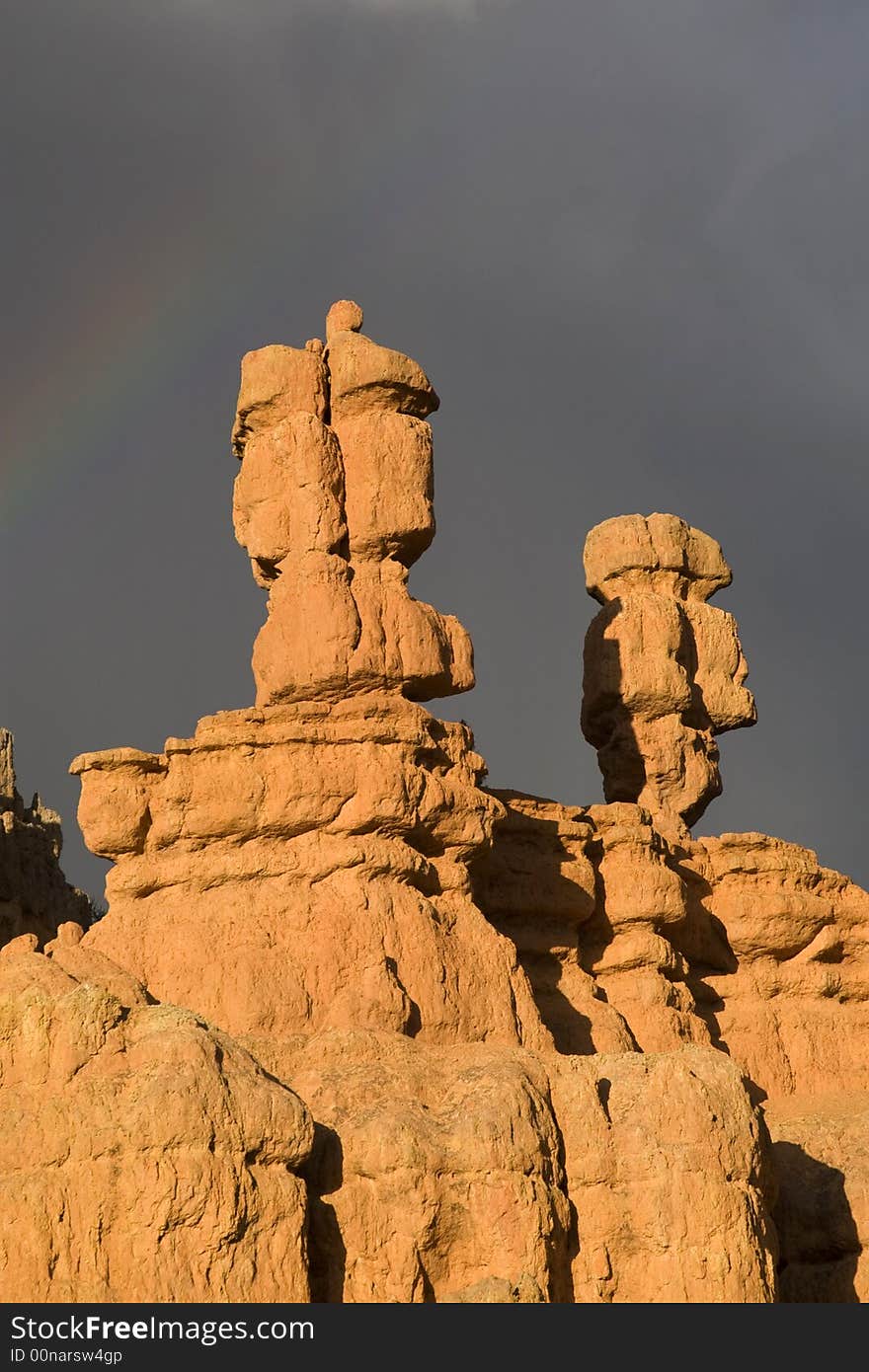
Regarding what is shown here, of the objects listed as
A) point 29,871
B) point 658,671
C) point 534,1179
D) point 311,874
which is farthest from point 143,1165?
point 29,871

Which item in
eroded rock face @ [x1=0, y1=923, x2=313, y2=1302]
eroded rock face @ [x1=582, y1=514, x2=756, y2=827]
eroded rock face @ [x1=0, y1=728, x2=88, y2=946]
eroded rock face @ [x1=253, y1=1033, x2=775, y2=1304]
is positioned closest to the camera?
eroded rock face @ [x1=0, y1=923, x2=313, y2=1302]

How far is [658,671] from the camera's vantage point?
125ft

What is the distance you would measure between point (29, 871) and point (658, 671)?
22.8 metres

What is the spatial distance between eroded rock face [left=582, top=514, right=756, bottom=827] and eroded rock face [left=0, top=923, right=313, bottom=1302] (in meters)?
18.8

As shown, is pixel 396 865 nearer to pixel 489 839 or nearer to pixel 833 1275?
pixel 489 839

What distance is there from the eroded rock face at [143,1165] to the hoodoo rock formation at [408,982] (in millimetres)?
30

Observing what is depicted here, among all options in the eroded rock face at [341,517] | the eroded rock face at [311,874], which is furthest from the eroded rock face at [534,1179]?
the eroded rock face at [341,517]

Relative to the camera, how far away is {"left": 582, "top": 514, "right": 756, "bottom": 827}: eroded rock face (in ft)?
125

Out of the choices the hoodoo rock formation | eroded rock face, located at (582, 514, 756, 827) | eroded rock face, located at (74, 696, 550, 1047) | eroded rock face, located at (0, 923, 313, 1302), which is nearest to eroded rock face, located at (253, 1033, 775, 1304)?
the hoodoo rock formation

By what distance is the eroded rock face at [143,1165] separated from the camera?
18453 millimetres

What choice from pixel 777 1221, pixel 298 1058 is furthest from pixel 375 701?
pixel 777 1221

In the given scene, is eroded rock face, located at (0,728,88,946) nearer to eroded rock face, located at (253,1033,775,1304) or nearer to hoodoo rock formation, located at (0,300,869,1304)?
hoodoo rock formation, located at (0,300,869,1304)

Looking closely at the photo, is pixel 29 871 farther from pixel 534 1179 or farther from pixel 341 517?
pixel 534 1179

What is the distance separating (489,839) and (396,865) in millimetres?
1643
